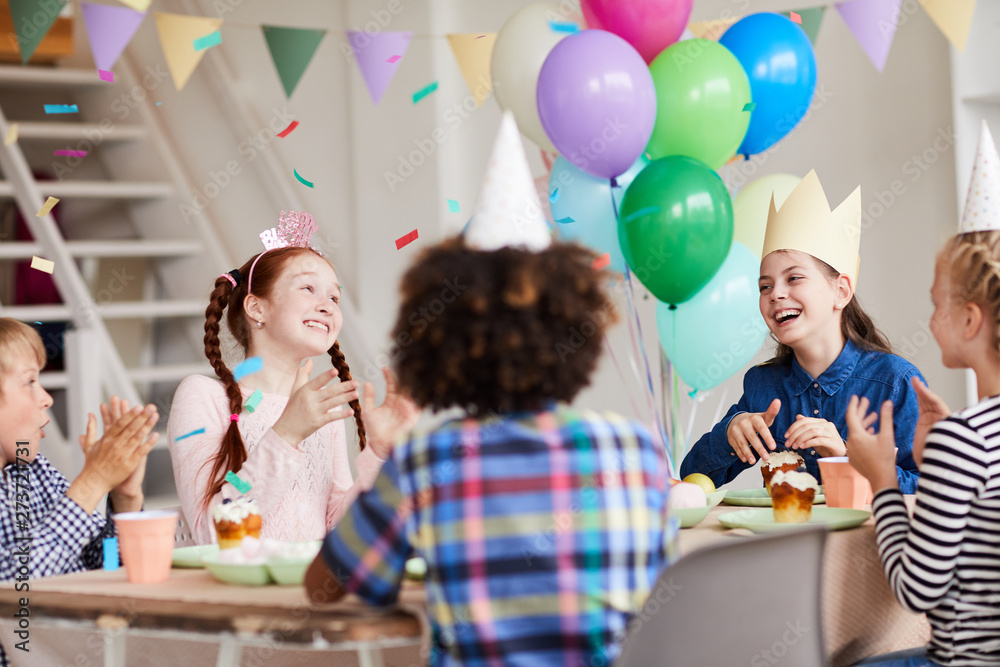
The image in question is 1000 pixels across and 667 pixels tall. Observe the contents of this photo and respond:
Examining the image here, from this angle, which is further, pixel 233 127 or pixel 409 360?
pixel 233 127

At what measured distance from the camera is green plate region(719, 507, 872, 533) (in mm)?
1415

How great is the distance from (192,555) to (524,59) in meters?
1.39

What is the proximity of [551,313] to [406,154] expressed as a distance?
2751 millimetres

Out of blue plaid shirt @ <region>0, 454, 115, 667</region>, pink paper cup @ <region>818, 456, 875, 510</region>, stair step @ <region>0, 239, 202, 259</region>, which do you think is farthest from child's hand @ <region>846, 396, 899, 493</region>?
stair step @ <region>0, 239, 202, 259</region>

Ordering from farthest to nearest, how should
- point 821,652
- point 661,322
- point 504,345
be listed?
point 661,322 → point 821,652 → point 504,345

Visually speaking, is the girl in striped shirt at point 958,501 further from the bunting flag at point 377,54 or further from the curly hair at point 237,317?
the bunting flag at point 377,54

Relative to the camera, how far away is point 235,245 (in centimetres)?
435

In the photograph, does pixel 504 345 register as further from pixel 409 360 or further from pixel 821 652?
pixel 821 652

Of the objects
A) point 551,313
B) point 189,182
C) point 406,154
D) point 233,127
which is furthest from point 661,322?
point 189,182

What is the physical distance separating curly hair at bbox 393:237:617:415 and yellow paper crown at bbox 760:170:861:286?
1.21m

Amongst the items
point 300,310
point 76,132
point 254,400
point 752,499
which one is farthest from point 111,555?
point 76,132

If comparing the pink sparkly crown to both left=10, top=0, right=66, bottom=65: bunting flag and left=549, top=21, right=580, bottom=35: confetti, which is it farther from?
left=549, top=21, right=580, bottom=35: confetti

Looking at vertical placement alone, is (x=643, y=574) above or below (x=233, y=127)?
below

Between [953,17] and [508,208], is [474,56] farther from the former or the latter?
[508,208]
